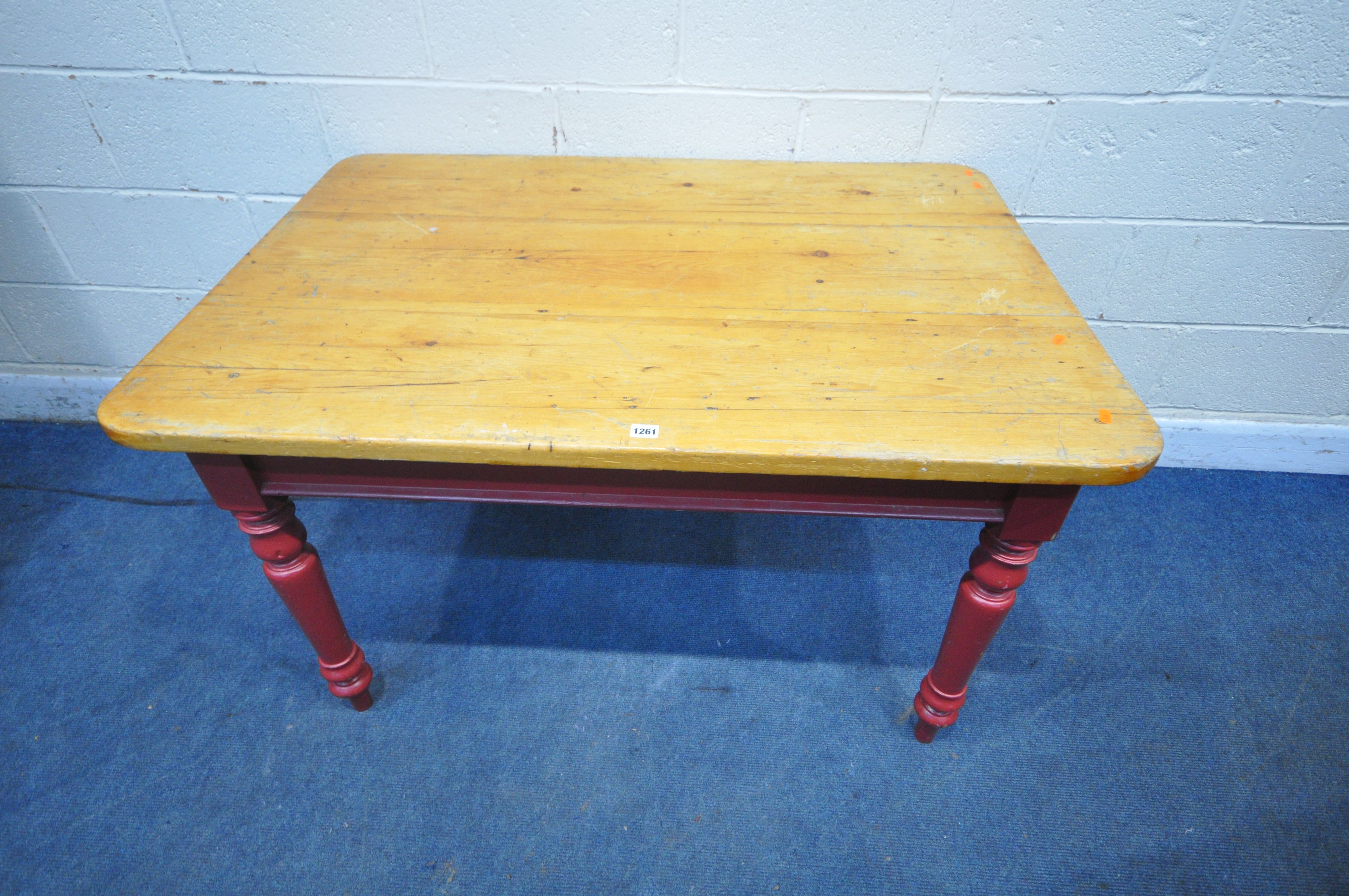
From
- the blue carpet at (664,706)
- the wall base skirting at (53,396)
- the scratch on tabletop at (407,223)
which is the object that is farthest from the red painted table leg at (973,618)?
the wall base skirting at (53,396)

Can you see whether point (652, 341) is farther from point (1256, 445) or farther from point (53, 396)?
point (53, 396)

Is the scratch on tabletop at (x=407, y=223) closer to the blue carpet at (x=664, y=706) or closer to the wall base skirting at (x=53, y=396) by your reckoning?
the blue carpet at (x=664, y=706)

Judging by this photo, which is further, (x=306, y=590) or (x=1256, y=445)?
(x=1256, y=445)

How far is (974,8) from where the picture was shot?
3.34 ft

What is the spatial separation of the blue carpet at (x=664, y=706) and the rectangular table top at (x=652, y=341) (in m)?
0.60

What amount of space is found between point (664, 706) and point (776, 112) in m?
0.99

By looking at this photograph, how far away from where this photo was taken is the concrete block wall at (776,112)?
3.43 feet

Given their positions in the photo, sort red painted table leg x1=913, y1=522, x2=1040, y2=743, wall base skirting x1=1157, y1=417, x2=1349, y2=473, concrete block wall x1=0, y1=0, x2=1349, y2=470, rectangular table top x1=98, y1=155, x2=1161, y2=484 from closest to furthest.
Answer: rectangular table top x1=98, y1=155, x2=1161, y2=484 < red painted table leg x1=913, y1=522, x2=1040, y2=743 < concrete block wall x1=0, y1=0, x2=1349, y2=470 < wall base skirting x1=1157, y1=417, x2=1349, y2=473

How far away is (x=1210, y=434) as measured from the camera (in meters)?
1.49

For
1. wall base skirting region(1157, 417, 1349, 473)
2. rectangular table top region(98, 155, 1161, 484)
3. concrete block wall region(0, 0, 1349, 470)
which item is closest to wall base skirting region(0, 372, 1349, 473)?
wall base skirting region(1157, 417, 1349, 473)

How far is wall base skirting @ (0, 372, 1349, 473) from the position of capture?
147 cm

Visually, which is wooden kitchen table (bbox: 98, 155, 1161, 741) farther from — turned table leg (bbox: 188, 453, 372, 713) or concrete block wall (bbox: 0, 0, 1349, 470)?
concrete block wall (bbox: 0, 0, 1349, 470)

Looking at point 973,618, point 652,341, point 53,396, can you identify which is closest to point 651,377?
point 652,341

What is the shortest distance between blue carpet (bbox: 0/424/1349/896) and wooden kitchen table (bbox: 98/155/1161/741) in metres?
0.18
